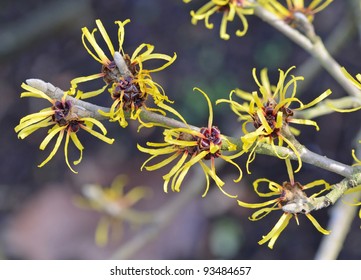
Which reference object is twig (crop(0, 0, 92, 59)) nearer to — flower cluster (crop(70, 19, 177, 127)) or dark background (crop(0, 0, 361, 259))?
dark background (crop(0, 0, 361, 259))

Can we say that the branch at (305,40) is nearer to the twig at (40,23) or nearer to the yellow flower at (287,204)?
the yellow flower at (287,204)

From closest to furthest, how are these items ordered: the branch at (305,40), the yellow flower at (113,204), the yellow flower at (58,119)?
1. the yellow flower at (58,119)
2. the branch at (305,40)
3. the yellow flower at (113,204)

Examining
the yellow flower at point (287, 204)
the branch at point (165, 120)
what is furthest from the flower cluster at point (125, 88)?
the yellow flower at point (287, 204)

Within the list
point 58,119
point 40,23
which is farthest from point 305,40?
point 40,23

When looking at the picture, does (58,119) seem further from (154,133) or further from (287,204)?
(154,133)

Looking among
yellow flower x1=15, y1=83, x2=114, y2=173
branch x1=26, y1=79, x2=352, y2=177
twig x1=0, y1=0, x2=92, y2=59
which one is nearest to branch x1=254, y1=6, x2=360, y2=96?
branch x1=26, y1=79, x2=352, y2=177
